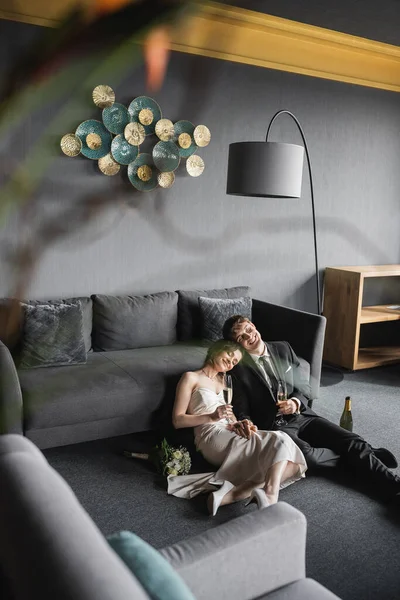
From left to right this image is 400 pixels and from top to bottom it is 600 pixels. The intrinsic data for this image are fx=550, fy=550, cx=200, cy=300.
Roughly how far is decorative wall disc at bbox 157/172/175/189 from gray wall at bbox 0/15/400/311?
0.18ft

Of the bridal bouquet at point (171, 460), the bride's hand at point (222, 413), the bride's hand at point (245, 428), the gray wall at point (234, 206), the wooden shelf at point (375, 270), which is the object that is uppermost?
the gray wall at point (234, 206)

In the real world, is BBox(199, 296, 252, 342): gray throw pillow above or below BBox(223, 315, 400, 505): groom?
above

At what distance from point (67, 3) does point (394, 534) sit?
293 centimetres

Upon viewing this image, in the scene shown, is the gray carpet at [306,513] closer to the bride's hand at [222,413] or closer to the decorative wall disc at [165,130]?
the bride's hand at [222,413]

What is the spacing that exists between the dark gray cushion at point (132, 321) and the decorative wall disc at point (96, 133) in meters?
0.82

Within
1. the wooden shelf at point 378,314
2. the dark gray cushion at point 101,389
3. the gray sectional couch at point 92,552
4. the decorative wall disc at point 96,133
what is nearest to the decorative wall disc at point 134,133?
the decorative wall disc at point 96,133

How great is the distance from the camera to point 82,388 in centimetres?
251

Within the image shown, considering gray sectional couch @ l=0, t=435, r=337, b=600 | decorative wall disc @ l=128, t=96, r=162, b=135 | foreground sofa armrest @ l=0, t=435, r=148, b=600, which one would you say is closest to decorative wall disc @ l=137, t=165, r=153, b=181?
decorative wall disc @ l=128, t=96, r=162, b=135

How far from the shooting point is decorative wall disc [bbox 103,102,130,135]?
3176 millimetres

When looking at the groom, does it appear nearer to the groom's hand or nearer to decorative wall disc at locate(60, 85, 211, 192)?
the groom's hand

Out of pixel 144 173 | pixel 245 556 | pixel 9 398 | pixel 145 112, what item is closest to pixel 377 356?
pixel 144 173

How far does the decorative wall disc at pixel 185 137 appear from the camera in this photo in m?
3.43

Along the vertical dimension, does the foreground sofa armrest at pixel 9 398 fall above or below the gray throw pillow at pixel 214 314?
below

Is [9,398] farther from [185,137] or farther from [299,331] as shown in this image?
[185,137]
